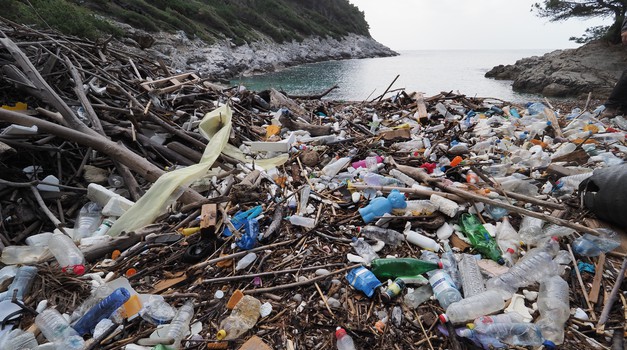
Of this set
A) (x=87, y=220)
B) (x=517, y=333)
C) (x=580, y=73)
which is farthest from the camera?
(x=580, y=73)

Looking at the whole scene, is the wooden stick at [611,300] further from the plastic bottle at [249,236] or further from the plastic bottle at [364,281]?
the plastic bottle at [249,236]

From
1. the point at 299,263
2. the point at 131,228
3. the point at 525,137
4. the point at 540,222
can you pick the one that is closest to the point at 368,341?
the point at 299,263

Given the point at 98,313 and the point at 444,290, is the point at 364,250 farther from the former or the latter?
the point at 98,313

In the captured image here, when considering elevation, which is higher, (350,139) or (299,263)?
(350,139)

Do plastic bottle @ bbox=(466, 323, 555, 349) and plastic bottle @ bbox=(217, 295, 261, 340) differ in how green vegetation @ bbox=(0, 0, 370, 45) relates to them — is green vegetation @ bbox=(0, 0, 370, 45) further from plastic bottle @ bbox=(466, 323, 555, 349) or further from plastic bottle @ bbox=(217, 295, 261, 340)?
plastic bottle @ bbox=(466, 323, 555, 349)

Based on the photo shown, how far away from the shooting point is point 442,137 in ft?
15.3

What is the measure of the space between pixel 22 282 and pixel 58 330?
55cm

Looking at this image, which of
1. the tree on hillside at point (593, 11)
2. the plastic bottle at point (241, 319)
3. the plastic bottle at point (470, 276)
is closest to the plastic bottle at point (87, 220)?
the plastic bottle at point (241, 319)

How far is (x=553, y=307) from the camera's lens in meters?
1.71

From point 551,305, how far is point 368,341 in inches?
42.5

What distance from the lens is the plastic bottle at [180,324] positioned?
1.66 m

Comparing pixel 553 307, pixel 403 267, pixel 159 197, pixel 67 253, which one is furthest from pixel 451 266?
pixel 67 253

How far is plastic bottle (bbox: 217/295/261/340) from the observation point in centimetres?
168

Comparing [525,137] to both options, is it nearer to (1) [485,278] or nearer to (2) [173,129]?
(1) [485,278]
